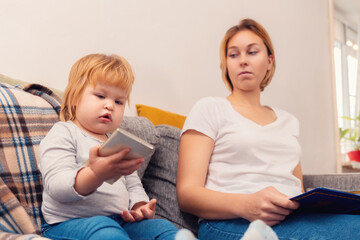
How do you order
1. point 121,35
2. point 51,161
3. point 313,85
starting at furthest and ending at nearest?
point 313,85 < point 121,35 < point 51,161

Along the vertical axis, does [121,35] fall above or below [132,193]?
above

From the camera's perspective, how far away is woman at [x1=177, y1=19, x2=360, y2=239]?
984 millimetres

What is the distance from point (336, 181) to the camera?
5.18ft

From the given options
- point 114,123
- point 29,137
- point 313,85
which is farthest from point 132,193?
point 313,85

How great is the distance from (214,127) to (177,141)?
0.16m

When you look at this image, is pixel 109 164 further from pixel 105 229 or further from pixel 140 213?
pixel 140 213

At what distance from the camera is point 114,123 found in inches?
39.0

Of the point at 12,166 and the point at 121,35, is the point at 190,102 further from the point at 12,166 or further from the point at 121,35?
the point at 12,166

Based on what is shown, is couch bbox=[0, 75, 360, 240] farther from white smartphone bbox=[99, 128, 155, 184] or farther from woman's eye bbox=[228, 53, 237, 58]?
woman's eye bbox=[228, 53, 237, 58]

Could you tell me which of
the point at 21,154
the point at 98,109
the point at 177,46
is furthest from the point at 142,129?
the point at 177,46

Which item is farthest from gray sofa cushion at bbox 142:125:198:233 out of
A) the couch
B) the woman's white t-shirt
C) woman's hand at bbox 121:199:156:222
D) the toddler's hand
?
the toddler's hand

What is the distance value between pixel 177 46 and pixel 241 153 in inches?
32.6

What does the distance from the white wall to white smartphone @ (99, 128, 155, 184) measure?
2.39ft

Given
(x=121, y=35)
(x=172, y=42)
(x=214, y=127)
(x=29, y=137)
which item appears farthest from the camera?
(x=172, y=42)
